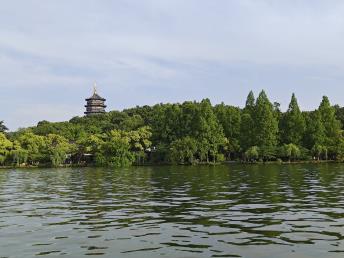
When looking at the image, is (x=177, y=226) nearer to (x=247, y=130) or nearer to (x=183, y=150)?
(x=183, y=150)

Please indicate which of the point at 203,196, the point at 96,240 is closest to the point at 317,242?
the point at 96,240

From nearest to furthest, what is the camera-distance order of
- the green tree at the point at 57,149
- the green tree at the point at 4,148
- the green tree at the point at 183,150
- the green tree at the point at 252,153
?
the green tree at the point at 252,153 < the green tree at the point at 183,150 < the green tree at the point at 57,149 < the green tree at the point at 4,148

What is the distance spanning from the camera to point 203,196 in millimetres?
20484

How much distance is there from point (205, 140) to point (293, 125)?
1589 cm

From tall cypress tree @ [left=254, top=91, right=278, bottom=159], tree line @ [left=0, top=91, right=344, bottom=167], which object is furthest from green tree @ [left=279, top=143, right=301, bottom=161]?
tall cypress tree @ [left=254, top=91, right=278, bottom=159]

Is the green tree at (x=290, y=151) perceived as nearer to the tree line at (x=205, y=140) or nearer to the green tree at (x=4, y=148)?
the tree line at (x=205, y=140)

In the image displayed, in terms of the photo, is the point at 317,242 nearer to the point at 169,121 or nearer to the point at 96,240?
the point at 96,240

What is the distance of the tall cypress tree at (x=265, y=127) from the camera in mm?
70838

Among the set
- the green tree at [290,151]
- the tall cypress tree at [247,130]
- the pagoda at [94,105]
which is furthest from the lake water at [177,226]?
the pagoda at [94,105]

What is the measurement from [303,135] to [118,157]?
→ 104 feet

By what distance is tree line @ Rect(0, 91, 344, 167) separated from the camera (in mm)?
71062

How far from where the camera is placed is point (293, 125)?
7538 cm

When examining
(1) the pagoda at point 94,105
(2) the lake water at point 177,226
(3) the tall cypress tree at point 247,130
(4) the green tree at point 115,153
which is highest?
(1) the pagoda at point 94,105

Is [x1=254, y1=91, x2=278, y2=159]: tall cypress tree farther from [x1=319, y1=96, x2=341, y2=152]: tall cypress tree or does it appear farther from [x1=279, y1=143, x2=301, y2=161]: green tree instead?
[x1=319, y1=96, x2=341, y2=152]: tall cypress tree
